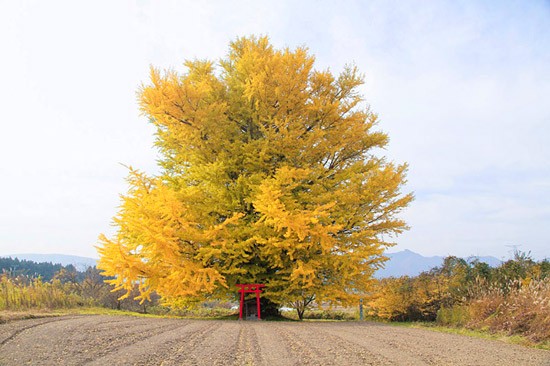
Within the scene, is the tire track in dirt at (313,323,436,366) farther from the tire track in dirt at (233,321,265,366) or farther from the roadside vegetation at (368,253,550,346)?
the roadside vegetation at (368,253,550,346)

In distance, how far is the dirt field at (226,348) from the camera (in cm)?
507

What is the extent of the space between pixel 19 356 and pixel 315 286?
8496mm

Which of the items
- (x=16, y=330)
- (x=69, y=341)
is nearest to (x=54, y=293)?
(x=16, y=330)

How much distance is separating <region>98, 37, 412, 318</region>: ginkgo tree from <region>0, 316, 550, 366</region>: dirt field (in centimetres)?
335

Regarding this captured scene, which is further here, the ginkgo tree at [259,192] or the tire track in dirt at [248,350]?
the ginkgo tree at [259,192]

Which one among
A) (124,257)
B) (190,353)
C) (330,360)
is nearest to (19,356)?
(190,353)

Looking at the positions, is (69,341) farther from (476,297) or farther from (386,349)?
(476,297)

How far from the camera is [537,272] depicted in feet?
34.3

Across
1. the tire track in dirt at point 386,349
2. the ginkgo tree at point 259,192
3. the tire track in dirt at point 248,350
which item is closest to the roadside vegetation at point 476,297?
the ginkgo tree at point 259,192

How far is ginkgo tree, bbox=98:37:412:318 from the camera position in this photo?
10.9 metres

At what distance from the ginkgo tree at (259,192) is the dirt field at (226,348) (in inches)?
132

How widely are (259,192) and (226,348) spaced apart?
6118 millimetres

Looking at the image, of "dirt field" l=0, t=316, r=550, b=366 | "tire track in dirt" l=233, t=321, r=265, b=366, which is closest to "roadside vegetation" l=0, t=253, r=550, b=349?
"dirt field" l=0, t=316, r=550, b=366

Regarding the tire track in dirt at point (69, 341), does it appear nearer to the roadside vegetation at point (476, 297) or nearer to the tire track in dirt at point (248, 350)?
the tire track in dirt at point (248, 350)
